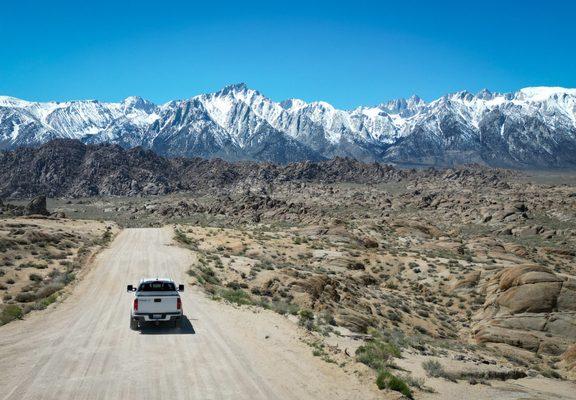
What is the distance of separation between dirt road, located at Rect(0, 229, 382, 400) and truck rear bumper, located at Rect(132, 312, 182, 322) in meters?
0.52

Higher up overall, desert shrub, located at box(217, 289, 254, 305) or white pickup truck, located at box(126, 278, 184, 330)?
white pickup truck, located at box(126, 278, 184, 330)

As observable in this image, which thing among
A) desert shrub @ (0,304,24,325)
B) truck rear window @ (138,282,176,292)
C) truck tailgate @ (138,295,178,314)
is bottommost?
desert shrub @ (0,304,24,325)

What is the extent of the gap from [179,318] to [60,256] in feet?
86.4

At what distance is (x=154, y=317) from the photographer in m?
18.1

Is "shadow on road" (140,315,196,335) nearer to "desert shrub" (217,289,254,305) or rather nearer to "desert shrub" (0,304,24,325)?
"desert shrub" (0,304,24,325)

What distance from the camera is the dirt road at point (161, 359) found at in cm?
1211

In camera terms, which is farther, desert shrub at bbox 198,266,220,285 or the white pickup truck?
desert shrub at bbox 198,266,220,285

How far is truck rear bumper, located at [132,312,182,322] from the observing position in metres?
17.9

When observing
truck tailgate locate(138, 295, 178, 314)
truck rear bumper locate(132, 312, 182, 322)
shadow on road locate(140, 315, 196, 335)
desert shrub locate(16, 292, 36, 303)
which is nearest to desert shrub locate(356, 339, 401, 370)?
shadow on road locate(140, 315, 196, 335)

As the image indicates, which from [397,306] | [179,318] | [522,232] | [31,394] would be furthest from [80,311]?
[522,232]

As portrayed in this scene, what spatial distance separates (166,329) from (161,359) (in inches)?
164

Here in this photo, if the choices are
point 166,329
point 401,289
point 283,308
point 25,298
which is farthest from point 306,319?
point 401,289

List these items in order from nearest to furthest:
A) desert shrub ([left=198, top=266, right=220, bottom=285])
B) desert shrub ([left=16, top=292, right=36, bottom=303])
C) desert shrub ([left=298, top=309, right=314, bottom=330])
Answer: desert shrub ([left=298, top=309, right=314, bottom=330]) < desert shrub ([left=16, top=292, right=36, bottom=303]) < desert shrub ([left=198, top=266, right=220, bottom=285])

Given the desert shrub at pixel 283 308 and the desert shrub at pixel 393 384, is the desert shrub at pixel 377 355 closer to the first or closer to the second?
the desert shrub at pixel 393 384
